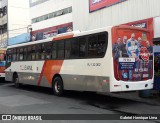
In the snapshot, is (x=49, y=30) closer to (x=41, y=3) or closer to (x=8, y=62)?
(x=41, y=3)

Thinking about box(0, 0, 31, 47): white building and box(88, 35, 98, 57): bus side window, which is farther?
box(0, 0, 31, 47): white building

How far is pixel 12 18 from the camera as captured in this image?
174ft

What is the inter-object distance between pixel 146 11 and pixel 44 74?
8.90m

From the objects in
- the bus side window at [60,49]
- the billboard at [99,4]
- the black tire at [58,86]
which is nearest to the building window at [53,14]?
the billboard at [99,4]

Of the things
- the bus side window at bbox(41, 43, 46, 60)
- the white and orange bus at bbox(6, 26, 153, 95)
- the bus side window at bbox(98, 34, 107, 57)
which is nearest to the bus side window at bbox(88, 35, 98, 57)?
the white and orange bus at bbox(6, 26, 153, 95)

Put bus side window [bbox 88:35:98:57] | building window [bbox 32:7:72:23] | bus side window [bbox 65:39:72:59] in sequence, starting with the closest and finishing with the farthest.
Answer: bus side window [bbox 88:35:98:57] → bus side window [bbox 65:39:72:59] → building window [bbox 32:7:72:23]

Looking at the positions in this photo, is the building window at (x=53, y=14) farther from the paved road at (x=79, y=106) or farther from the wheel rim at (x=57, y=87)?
the paved road at (x=79, y=106)

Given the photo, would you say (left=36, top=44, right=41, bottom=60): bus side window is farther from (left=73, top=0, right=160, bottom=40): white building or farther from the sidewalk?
(left=73, top=0, right=160, bottom=40): white building

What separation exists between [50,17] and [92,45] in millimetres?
29022

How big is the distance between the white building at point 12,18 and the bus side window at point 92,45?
4156cm

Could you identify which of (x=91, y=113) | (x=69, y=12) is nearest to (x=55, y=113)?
(x=91, y=113)

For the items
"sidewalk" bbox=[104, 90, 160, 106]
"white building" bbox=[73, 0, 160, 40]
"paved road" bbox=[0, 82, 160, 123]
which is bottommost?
"paved road" bbox=[0, 82, 160, 123]

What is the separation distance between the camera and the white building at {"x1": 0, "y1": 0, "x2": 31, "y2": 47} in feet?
172

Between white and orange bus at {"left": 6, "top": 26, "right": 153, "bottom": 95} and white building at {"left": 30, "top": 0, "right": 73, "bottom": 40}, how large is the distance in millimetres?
18477
